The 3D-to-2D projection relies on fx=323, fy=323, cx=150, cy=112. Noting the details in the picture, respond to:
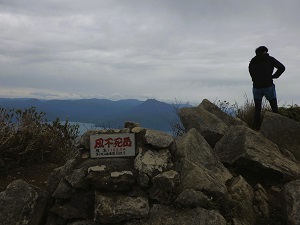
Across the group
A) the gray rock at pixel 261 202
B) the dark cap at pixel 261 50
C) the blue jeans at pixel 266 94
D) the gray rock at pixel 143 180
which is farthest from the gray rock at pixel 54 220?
the dark cap at pixel 261 50

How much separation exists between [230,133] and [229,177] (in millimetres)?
1401

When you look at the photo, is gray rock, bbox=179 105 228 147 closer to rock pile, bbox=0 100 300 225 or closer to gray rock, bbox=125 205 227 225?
rock pile, bbox=0 100 300 225

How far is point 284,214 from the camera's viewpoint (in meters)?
5.36

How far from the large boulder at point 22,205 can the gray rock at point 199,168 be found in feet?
7.66

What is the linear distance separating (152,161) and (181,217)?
1.00m

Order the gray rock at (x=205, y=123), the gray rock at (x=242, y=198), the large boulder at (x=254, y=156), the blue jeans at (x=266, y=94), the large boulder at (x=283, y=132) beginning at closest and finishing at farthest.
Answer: the gray rock at (x=242, y=198) < the large boulder at (x=254, y=156) < the large boulder at (x=283, y=132) < the gray rock at (x=205, y=123) < the blue jeans at (x=266, y=94)

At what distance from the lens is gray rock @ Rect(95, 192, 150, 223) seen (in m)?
4.70

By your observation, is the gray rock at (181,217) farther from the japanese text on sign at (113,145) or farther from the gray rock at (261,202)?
the gray rock at (261,202)

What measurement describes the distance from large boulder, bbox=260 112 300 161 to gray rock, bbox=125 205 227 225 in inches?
169

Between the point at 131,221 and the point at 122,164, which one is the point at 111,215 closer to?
the point at 131,221

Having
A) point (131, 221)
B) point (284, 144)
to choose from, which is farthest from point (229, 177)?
point (284, 144)

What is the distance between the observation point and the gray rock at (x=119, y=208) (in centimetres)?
470

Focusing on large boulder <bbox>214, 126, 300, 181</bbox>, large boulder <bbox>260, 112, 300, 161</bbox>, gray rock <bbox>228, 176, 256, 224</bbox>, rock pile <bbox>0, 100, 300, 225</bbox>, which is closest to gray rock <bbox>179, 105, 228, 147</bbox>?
large boulder <bbox>260, 112, 300, 161</bbox>

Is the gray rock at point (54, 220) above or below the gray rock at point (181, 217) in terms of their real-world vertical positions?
below
